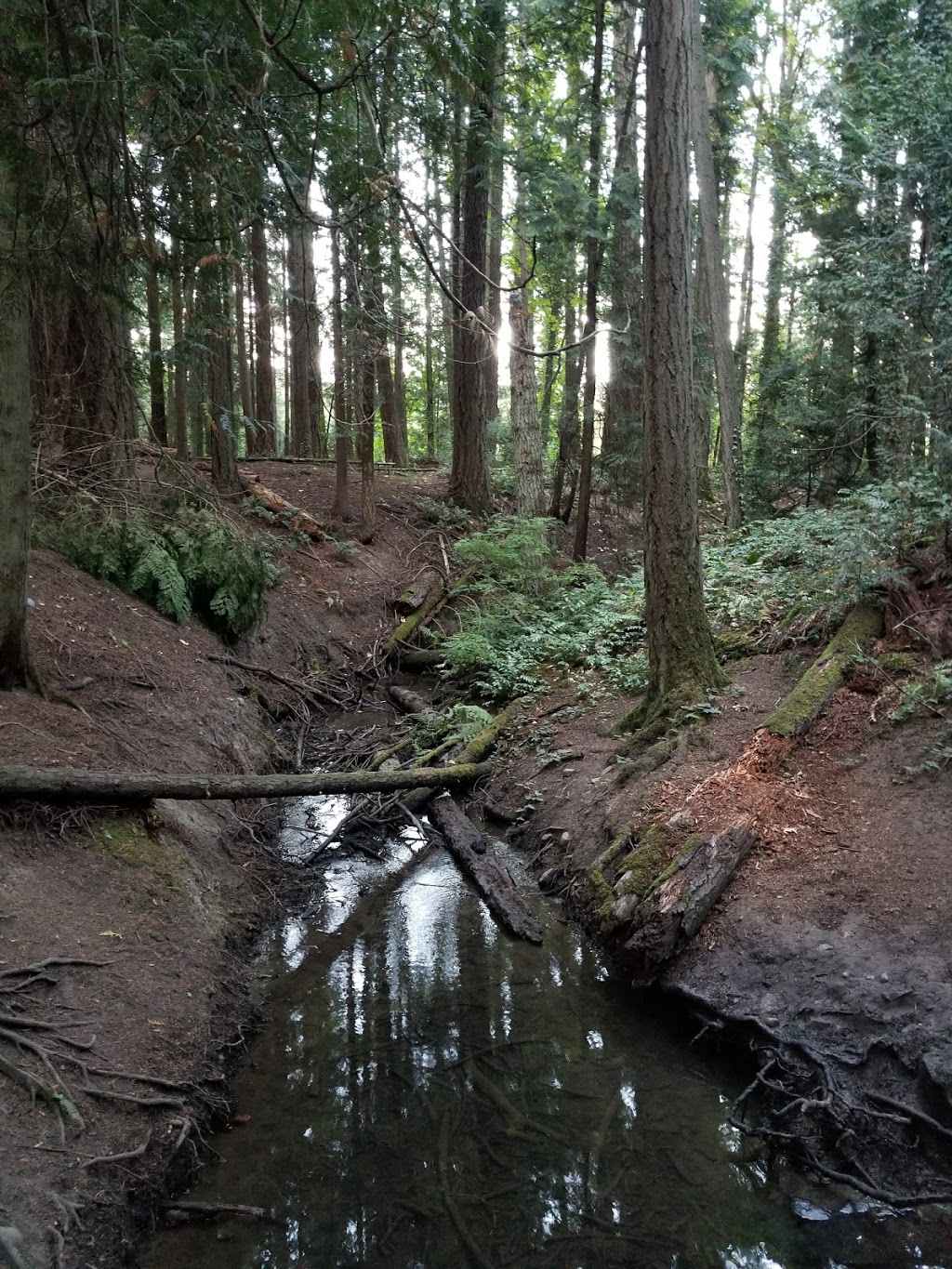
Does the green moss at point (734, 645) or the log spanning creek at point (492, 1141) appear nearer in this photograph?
the log spanning creek at point (492, 1141)

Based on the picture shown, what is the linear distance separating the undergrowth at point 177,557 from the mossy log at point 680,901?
6.09 m

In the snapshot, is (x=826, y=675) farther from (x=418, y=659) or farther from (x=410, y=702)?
(x=418, y=659)

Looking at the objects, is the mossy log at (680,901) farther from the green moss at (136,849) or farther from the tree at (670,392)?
the green moss at (136,849)

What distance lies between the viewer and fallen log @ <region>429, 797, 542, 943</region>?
6145 millimetres

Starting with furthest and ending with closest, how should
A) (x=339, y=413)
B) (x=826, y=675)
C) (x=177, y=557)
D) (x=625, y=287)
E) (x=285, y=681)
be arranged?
(x=625, y=287)
(x=339, y=413)
(x=285, y=681)
(x=177, y=557)
(x=826, y=675)

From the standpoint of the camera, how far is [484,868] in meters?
6.91

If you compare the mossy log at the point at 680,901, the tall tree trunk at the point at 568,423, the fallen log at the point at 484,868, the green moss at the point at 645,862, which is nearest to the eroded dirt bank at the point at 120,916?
the fallen log at the point at 484,868

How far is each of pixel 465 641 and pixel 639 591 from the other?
268cm

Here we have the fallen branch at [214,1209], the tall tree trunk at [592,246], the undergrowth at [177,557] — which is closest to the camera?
the fallen branch at [214,1209]

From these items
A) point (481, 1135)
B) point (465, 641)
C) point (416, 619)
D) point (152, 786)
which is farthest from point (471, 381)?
point (481, 1135)

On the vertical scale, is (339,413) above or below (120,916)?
above

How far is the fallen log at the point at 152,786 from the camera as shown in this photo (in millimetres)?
4852

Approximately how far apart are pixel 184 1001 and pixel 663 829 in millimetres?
3385

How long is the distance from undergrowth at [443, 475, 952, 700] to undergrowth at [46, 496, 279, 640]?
9.72ft
